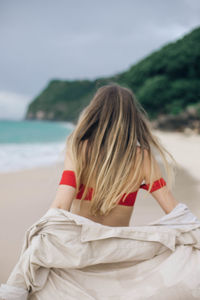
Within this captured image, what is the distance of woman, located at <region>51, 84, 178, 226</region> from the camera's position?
6.77 feet

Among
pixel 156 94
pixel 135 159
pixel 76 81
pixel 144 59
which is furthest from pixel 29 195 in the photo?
pixel 76 81

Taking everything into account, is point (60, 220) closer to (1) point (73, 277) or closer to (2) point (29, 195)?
(1) point (73, 277)

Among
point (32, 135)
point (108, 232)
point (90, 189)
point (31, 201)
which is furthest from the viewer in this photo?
point (32, 135)

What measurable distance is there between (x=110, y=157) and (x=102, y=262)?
2.06 ft

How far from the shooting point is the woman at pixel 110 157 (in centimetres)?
206

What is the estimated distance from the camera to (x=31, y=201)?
5.00 meters

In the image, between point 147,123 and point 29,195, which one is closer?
point 147,123

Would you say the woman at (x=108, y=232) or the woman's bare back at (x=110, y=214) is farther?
the woman's bare back at (x=110, y=214)

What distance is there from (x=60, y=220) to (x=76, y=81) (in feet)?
382

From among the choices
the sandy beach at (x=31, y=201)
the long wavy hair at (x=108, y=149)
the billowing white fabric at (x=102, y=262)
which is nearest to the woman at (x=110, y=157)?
the long wavy hair at (x=108, y=149)

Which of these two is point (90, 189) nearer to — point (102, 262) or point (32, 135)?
point (102, 262)

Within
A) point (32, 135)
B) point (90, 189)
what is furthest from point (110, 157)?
point (32, 135)

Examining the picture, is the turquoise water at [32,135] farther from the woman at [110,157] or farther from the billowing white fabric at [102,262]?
the billowing white fabric at [102,262]

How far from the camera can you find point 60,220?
179cm
